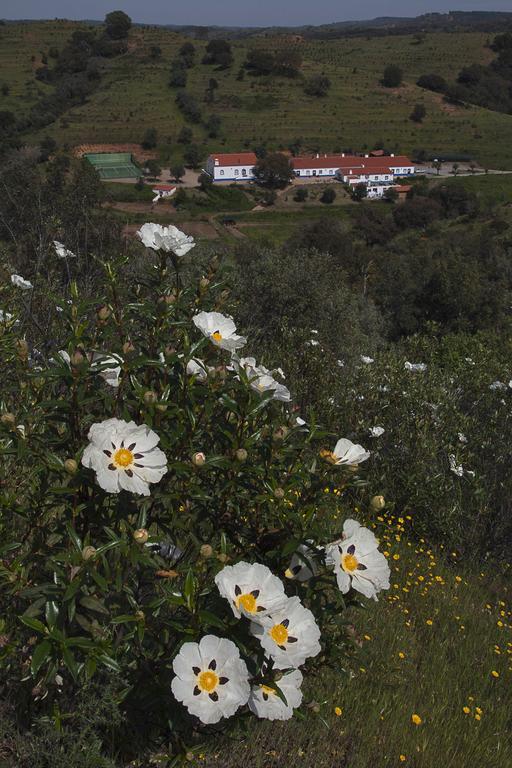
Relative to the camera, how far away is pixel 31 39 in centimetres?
9462

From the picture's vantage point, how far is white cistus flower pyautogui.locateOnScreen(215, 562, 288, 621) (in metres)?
1.67

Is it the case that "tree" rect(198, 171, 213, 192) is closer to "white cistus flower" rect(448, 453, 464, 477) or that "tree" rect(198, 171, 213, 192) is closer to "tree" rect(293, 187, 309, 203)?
"tree" rect(293, 187, 309, 203)

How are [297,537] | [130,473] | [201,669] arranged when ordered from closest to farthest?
[201,669], [130,473], [297,537]

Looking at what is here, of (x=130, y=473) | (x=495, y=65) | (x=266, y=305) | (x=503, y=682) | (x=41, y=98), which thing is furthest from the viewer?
(x=495, y=65)

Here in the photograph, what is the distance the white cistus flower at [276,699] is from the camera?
180 centimetres

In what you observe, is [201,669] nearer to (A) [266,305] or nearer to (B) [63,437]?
(B) [63,437]

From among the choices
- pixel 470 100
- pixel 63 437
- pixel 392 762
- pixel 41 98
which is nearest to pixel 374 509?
pixel 63 437

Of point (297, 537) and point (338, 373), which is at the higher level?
point (297, 537)

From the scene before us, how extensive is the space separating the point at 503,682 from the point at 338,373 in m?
4.45

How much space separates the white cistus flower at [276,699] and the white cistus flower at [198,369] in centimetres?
97

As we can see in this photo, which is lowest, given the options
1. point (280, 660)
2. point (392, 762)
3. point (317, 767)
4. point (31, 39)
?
point (392, 762)

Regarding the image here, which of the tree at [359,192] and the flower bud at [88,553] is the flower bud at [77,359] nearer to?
the flower bud at [88,553]

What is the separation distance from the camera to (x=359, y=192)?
58562 millimetres

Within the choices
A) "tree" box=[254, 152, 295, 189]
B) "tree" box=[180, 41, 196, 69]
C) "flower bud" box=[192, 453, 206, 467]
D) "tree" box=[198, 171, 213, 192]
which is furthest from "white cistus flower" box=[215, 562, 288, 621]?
"tree" box=[180, 41, 196, 69]
